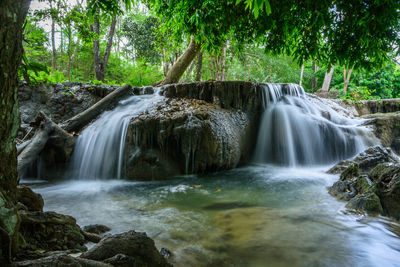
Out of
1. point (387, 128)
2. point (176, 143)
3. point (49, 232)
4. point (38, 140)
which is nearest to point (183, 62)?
point (176, 143)

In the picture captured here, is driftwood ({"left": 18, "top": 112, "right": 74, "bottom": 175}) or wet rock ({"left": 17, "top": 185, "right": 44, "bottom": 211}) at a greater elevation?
driftwood ({"left": 18, "top": 112, "right": 74, "bottom": 175})

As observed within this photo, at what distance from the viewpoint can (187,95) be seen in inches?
306

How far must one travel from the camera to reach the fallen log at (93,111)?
22.1 ft

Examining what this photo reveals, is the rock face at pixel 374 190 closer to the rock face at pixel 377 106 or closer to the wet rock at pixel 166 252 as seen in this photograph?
the wet rock at pixel 166 252

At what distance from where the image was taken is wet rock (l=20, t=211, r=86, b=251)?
1675mm

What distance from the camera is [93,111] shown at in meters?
7.30

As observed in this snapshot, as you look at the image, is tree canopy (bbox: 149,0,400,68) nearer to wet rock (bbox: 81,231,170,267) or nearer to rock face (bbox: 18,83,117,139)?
wet rock (bbox: 81,231,170,267)

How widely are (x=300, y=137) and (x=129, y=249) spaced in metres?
7.54

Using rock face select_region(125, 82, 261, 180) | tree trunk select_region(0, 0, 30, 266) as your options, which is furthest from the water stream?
tree trunk select_region(0, 0, 30, 266)

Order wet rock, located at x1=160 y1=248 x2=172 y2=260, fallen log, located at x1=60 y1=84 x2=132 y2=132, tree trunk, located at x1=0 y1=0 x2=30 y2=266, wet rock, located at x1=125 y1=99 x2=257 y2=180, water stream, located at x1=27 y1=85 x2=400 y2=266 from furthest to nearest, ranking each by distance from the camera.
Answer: fallen log, located at x1=60 y1=84 x2=132 y2=132 → wet rock, located at x1=125 y1=99 x2=257 y2=180 → water stream, located at x1=27 y1=85 x2=400 y2=266 → wet rock, located at x1=160 y1=248 x2=172 y2=260 → tree trunk, located at x1=0 y1=0 x2=30 y2=266

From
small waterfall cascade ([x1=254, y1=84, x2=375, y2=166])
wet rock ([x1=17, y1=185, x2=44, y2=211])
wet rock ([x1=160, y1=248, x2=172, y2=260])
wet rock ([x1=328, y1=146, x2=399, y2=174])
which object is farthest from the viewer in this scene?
small waterfall cascade ([x1=254, y1=84, x2=375, y2=166])

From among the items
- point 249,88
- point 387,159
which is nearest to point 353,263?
point 387,159

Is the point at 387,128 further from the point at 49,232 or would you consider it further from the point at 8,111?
the point at 8,111

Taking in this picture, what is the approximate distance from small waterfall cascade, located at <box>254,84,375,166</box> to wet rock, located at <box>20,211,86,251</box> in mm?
6729
